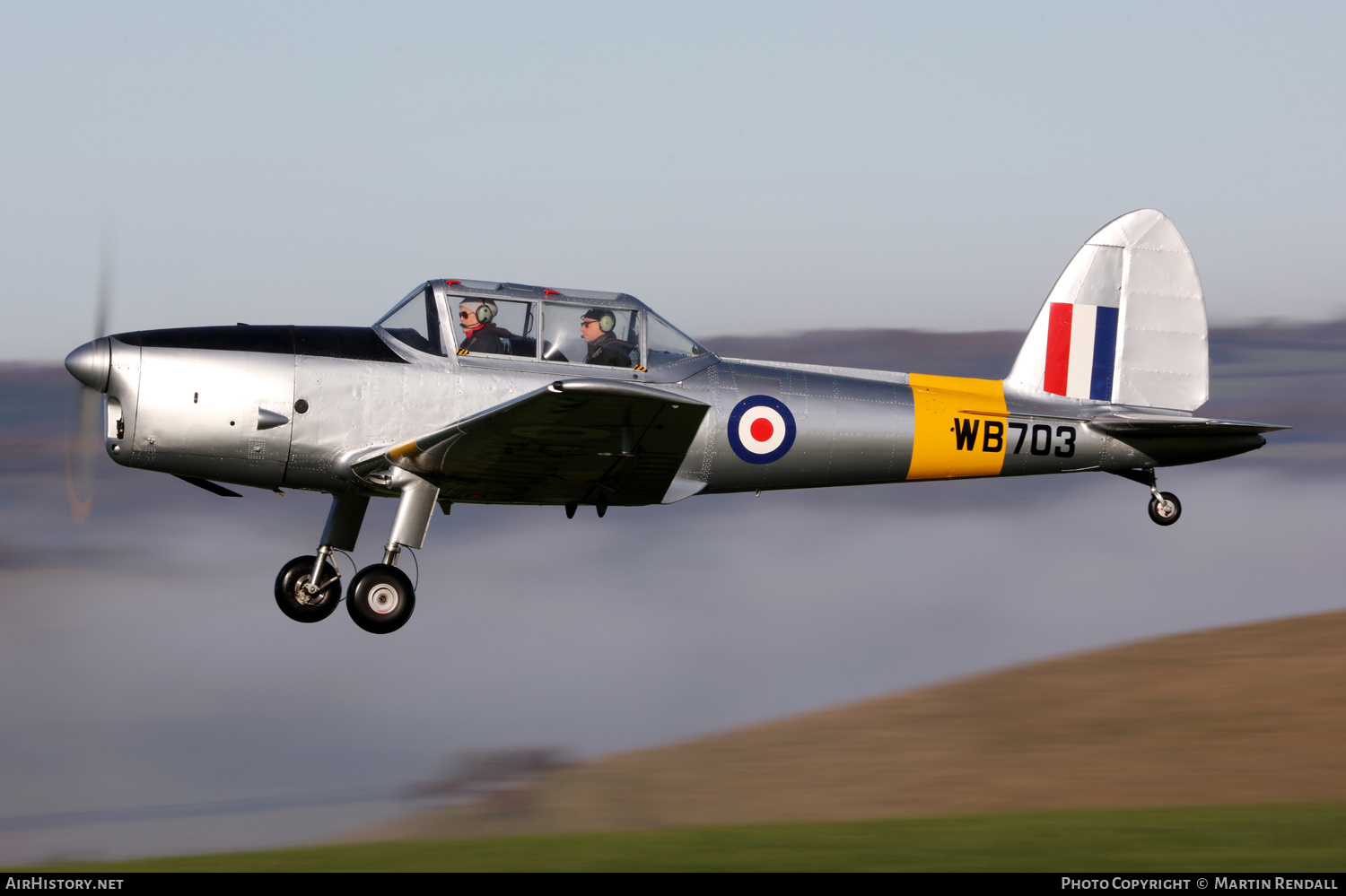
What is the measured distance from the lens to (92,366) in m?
7.70

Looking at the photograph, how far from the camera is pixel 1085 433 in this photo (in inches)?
388

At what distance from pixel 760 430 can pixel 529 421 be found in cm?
226

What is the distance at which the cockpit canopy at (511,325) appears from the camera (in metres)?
8.32

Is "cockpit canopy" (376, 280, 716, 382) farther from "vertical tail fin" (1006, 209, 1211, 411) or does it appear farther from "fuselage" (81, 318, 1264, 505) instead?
"vertical tail fin" (1006, 209, 1211, 411)

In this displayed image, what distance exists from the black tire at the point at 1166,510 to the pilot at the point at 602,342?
4.71 metres

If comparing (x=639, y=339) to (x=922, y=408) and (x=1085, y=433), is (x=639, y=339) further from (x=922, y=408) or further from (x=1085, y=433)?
(x=1085, y=433)

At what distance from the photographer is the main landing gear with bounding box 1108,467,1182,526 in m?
10.0

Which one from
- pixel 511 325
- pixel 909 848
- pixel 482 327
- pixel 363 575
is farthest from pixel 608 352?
pixel 909 848

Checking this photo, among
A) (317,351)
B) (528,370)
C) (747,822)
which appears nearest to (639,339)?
(528,370)

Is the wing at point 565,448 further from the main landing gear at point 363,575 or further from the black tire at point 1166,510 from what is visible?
the black tire at point 1166,510

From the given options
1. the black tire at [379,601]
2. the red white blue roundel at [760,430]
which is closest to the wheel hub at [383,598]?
the black tire at [379,601]
